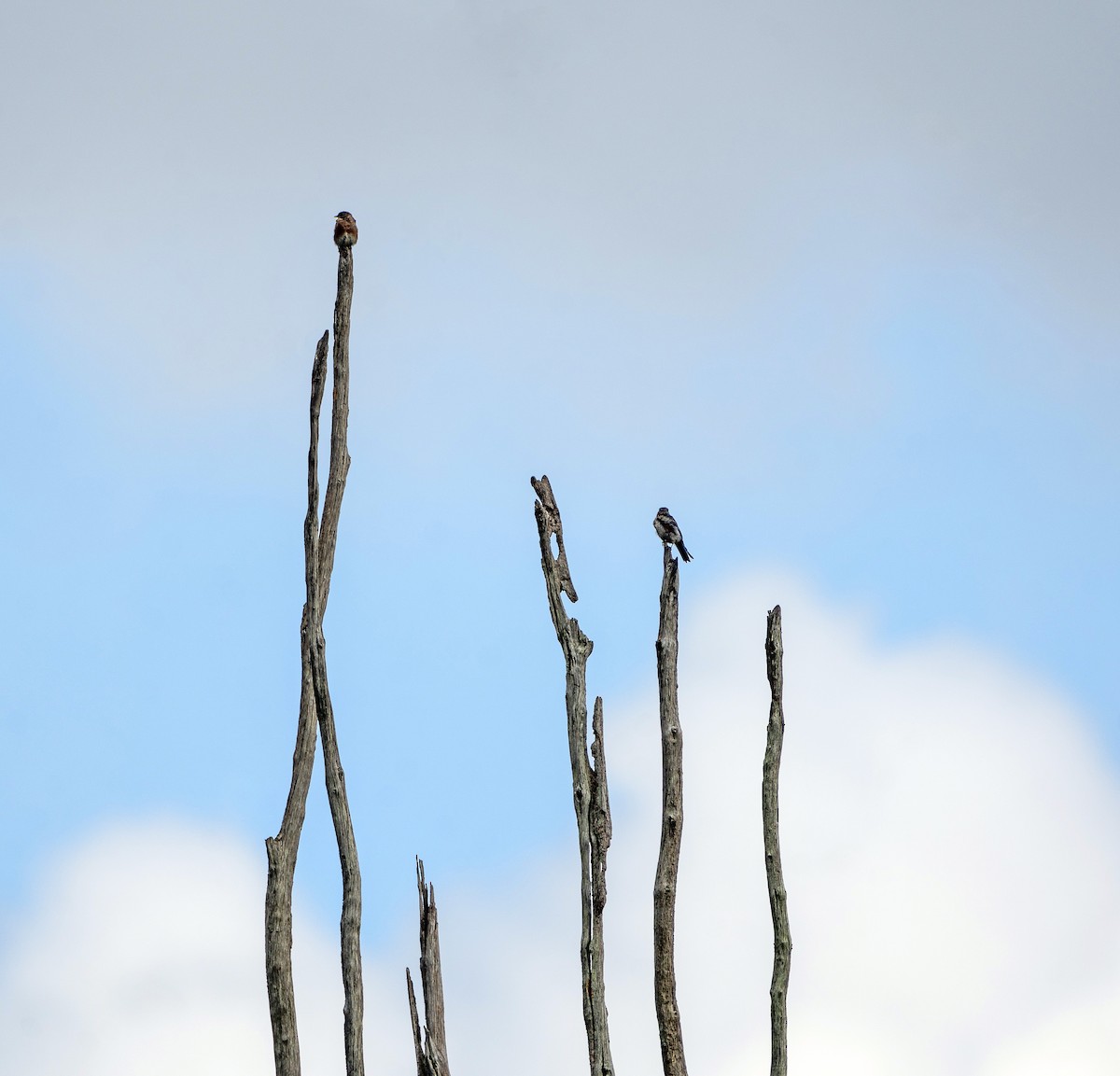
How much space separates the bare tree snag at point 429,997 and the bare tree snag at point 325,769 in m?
0.68

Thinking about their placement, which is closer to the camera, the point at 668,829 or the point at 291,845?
the point at 291,845

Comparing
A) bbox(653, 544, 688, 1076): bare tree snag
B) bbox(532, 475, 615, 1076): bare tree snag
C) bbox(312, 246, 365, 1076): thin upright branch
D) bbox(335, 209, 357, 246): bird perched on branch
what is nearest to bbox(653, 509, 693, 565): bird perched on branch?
bbox(653, 544, 688, 1076): bare tree snag

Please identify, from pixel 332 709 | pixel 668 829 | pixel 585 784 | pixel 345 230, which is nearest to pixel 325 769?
pixel 332 709

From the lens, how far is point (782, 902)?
9.13 meters

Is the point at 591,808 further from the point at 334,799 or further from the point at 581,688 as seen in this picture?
the point at 334,799

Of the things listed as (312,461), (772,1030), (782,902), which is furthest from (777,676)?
(312,461)

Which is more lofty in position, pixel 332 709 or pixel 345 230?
pixel 345 230

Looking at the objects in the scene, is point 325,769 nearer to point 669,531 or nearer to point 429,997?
point 429,997

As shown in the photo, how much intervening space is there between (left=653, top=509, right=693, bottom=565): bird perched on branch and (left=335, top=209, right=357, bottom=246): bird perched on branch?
2855 mm

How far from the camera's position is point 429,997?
9156 millimetres

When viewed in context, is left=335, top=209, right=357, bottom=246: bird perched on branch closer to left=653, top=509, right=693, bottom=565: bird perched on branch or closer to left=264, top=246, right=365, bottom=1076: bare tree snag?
left=264, top=246, right=365, bottom=1076: bare tree snag

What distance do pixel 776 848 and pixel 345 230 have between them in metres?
5.06

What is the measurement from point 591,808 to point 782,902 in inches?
54.6

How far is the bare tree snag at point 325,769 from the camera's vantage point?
818 cm
